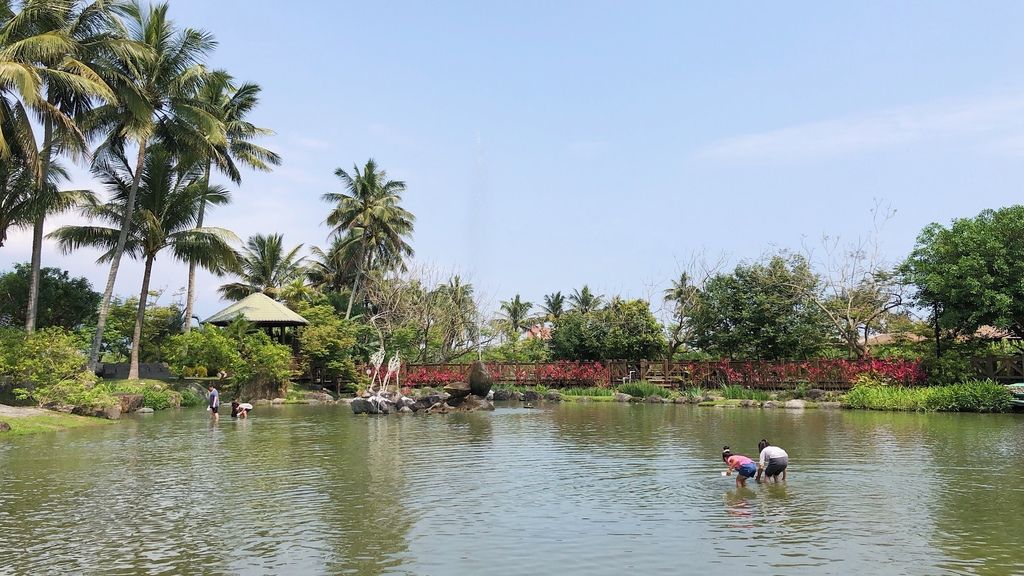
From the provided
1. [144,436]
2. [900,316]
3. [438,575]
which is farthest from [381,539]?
[900,316]

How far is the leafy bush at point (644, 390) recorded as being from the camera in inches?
1361

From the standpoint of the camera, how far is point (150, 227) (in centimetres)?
3166

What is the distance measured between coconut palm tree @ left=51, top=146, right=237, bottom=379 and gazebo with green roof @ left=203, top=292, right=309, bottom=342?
3.37m

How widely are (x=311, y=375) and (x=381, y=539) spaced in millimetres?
31940

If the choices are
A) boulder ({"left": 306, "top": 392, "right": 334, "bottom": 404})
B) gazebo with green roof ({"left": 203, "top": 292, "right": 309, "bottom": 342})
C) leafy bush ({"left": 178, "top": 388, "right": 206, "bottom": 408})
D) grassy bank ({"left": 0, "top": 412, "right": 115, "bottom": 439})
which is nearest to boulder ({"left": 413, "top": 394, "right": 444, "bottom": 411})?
boulder ({"left": 306, "top": 392, "right": 334, "bottom": 404})

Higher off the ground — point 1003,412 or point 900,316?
point 900,316

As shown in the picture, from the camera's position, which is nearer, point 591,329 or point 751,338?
point 751,338

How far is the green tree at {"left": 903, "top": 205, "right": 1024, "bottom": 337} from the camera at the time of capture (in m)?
25.6

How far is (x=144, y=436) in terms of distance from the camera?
19078 mm

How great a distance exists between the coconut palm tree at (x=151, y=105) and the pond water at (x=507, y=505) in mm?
14019

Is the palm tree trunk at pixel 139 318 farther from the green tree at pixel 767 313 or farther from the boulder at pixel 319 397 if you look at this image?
the green tree at pixel 767 313

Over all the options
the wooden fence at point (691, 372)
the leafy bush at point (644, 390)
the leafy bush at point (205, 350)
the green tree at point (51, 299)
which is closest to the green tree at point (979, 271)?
the wooden fence at point (691, 372)

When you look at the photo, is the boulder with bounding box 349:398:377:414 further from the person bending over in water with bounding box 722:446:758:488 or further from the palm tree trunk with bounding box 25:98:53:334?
the person bending over in water with bounding box 722:446:758:488

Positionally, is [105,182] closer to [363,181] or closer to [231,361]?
[231,361]
